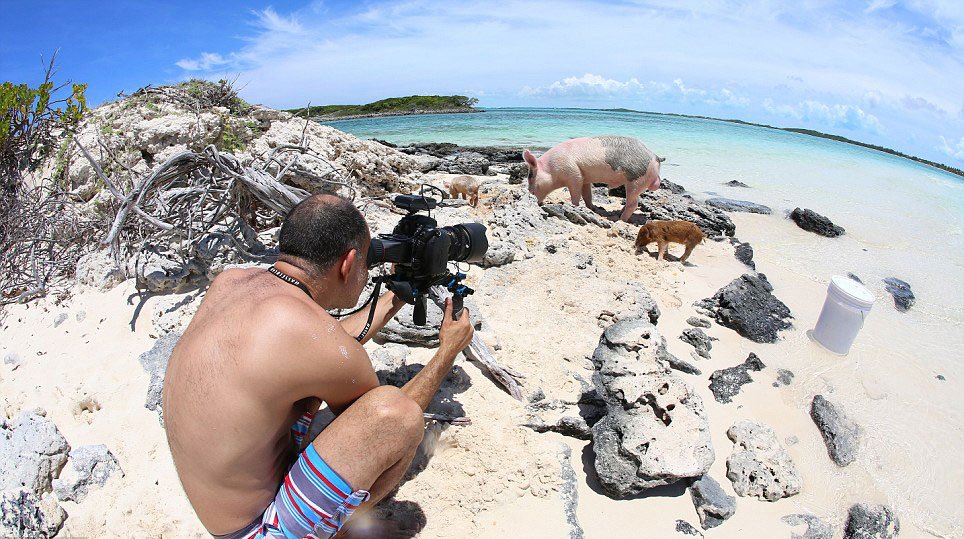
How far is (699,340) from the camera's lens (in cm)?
393

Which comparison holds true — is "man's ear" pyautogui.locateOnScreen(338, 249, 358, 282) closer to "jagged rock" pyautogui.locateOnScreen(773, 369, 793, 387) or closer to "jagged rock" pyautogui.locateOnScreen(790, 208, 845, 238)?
"jagged rock" pyautogui.locateOnScreen(773, 369, 793, 387)

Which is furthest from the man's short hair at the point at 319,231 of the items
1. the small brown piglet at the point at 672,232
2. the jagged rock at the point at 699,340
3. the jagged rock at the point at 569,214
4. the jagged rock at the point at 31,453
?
the jagged rock at the point at 569,214

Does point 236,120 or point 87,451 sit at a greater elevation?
point 236,120

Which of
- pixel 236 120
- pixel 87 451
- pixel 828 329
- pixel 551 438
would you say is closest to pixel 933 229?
pixel 828 329

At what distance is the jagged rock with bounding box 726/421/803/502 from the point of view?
2.52 meters

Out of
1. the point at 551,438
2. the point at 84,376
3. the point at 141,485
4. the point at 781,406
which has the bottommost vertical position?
the point at 781,406

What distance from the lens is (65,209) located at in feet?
14.5

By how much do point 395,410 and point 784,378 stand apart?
3.33 metres

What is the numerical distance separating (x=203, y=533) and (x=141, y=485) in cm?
51

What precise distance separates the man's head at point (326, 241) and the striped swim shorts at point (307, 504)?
63cm

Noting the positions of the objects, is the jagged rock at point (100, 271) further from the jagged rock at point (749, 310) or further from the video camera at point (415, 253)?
the jagged rock at point (749, 310)

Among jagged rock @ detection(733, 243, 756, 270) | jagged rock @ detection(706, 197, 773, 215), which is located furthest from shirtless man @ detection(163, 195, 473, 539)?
jagged rock @ detection(706, 197, 773, 215)

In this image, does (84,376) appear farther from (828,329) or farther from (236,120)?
(828,329)

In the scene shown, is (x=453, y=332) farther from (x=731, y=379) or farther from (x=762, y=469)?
(x=731, y=379)
